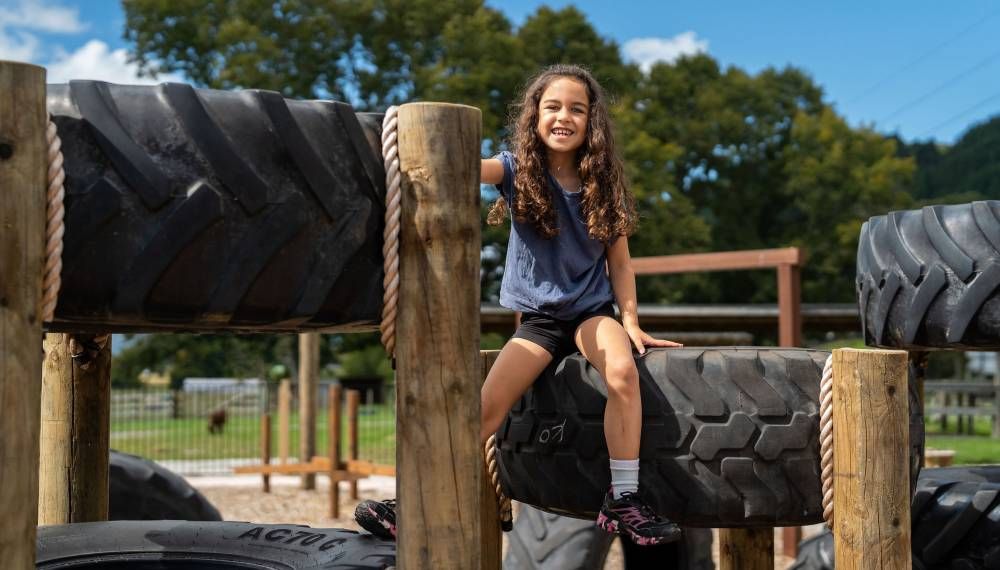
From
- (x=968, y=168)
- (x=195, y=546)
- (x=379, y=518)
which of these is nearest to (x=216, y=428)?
(x=195, y=546)

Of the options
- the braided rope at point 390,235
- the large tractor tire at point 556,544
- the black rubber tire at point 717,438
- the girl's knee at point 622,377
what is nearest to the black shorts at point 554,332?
the black rubber tire at point 717,438

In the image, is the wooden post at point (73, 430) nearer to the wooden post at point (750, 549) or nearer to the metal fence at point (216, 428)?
the wooden post at point (750, 549)


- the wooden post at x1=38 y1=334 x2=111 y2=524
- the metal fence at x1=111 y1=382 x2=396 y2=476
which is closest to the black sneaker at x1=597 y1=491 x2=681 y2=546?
the wooden post at x1=38 y1=334 x2=111 y2=524

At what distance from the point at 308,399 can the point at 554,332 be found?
9.74m

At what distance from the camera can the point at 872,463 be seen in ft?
7.32

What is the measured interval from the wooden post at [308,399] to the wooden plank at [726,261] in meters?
3.93

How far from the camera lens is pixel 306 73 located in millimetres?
24094

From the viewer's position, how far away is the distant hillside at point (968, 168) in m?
39.5

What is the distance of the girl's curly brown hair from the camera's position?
8.66ft

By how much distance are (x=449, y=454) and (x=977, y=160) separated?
1752 inches

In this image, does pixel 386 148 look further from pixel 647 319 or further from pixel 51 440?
pixel 647 319

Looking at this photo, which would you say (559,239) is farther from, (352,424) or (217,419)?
(217,419)

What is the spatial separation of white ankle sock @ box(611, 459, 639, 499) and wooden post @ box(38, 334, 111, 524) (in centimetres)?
187

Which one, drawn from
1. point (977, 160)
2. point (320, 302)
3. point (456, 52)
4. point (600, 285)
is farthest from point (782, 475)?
point (977, 160)
